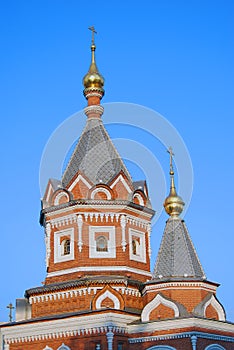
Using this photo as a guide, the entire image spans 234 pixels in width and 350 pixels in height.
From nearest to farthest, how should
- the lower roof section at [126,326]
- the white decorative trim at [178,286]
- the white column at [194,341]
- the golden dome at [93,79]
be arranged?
the white column at [194,341] → the lower roof section at [126,326] → the white decorative trim at [178,286] → the golden dome at [93,79]

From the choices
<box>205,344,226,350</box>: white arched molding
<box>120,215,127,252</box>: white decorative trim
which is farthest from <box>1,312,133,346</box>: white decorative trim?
<box>120,215,127,252</box>: white decorative trim

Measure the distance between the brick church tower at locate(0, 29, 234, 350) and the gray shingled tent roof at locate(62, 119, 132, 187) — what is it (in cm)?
4

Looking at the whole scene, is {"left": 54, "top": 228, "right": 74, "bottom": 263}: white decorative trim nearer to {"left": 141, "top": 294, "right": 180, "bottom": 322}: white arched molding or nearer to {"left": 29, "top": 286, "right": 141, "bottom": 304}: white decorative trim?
{"left": 29, "top": 286, "right": 141, "bottom": 304}: white decorative trim

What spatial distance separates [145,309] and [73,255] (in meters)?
3.40

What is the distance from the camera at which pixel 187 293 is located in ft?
65.9

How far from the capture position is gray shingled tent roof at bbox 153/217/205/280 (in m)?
20.5

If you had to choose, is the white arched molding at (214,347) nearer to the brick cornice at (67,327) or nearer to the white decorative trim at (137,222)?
the brick cornice at (67,327)

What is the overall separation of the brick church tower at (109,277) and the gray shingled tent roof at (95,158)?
0.12 feet

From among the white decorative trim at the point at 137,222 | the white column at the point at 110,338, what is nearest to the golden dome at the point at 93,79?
the white decorative trim at the point at 137,222

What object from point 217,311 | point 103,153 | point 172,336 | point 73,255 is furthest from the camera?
point 103,153

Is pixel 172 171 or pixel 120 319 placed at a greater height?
pixel 172 171

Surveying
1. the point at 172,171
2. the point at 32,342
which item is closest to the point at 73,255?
the point at 32,342

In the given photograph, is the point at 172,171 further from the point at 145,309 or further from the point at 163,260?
the point at 145,309

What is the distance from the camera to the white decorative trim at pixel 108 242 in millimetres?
21969
